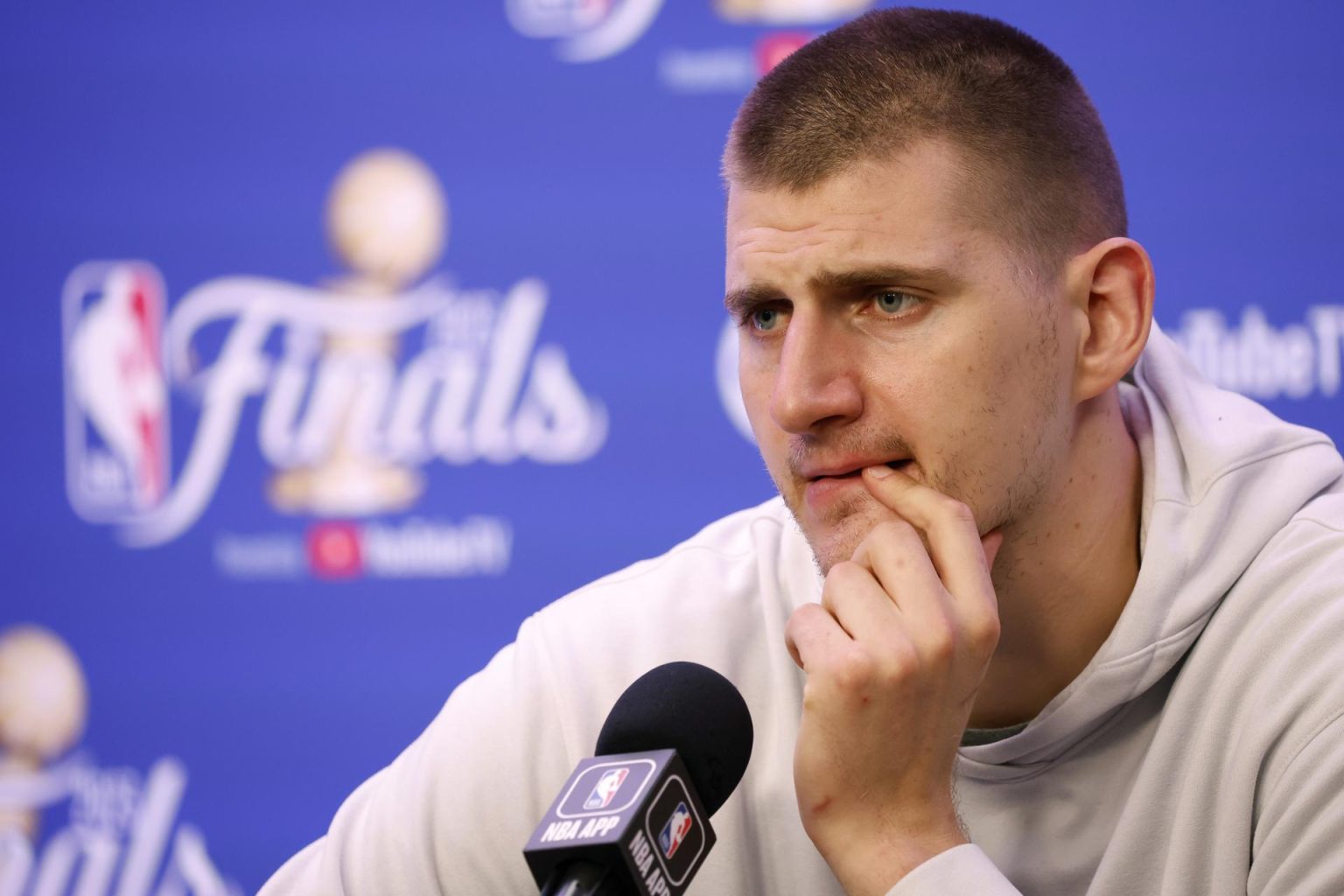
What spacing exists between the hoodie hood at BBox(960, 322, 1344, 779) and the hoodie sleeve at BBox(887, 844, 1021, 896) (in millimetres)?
309

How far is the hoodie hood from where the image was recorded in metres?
1.50

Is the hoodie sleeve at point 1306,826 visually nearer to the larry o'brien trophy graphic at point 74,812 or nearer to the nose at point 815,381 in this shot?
the nose at point 815,381

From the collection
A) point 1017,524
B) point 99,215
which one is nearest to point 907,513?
point 1017,524

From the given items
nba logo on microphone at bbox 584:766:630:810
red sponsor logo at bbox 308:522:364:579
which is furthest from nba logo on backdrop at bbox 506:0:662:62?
nba logo on microphone at bbox 584:766:630:810

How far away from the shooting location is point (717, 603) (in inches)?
69.9

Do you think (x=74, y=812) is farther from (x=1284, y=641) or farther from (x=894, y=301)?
(x=1284, y=641)

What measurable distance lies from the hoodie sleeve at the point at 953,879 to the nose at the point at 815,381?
0.46 metres

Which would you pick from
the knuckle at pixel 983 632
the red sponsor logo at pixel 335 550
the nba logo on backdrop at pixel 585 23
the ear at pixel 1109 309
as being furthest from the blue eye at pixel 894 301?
the red sponsor logo at pixel 335 550

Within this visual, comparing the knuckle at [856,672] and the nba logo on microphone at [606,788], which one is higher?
the knuckle at [856,672]

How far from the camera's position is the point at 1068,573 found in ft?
5.29

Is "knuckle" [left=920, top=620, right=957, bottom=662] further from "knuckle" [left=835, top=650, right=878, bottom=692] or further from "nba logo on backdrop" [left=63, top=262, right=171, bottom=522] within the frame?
"nba logo on backdrop" [left=63, top=262, right=171, bottom=522]

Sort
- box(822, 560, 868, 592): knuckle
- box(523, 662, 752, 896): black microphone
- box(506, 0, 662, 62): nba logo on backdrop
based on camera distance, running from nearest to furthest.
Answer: box(523, 662, 752, 896): black microphone < box(822, 560, 868, 592): knuckle < box(506, 0, 662, 62): nba logo on backdrop

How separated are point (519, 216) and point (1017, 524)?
1.85m

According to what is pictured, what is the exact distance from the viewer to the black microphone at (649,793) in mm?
911
